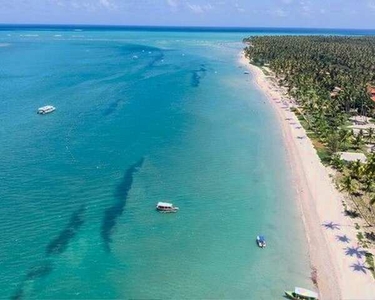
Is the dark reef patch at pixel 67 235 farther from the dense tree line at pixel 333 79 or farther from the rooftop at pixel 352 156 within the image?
the dense tree line at pixel 333 79

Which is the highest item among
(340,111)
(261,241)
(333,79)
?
(333,79)

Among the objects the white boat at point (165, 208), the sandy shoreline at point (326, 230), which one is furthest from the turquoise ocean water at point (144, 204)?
the sandy shoreline at point (326, 230)

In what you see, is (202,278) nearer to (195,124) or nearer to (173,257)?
(173,257)

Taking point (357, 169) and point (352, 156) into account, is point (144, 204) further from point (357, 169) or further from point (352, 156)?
point (352, 156)

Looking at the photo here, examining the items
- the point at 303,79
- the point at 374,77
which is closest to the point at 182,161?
the point at 303,79

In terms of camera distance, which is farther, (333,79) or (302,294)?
(333,79)

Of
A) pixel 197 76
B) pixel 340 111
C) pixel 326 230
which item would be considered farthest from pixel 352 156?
pixel 197 76

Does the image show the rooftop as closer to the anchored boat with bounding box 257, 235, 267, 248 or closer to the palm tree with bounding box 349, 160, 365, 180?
the palm tree with bounding box 349, 160, 365, 180
